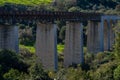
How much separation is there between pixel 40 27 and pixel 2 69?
24030 millimetres

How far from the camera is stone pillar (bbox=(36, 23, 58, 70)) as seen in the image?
6762 centimetres

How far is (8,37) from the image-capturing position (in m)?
58.2

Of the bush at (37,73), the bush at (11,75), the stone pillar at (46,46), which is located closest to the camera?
the bush at (11,75)

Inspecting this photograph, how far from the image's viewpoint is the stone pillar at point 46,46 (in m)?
67.6

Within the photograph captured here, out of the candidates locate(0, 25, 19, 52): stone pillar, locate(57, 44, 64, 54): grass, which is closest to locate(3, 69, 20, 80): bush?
locate(0, 25, 19, 52): stone pillar

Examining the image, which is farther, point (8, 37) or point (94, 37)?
point (94, 37)

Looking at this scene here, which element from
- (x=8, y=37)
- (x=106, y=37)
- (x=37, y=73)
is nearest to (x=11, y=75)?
(x=37, y=73)

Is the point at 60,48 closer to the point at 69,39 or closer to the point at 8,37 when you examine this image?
the point at 69,39

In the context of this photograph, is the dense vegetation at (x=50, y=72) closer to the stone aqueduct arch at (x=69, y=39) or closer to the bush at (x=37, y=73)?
the bush at (x=37, y=73)

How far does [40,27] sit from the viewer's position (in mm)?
68062

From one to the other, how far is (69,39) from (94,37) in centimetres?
1302

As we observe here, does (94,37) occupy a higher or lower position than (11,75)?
lower

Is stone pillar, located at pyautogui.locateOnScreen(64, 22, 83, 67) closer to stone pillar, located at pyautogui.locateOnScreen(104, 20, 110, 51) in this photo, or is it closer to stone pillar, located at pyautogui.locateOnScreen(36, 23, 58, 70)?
stone pillar, located at pyautogui.locateOnScreen(36, 23, 58, 70)

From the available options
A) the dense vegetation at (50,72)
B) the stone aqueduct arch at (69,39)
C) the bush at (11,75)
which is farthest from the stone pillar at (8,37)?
the bush at (11,75)
